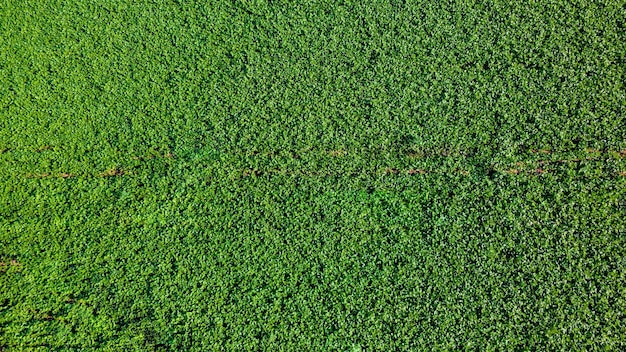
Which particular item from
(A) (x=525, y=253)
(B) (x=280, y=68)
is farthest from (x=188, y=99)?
(A) (x=525, y=253)

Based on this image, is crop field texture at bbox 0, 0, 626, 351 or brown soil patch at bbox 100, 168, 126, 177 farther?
brown soil patch at bbox 100, 168, 126, 177

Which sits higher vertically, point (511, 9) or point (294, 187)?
point (511, 9)

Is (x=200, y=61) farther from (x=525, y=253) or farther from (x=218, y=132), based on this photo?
Result: (x=525, y=253)

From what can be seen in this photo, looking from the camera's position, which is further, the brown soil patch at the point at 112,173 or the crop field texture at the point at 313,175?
the brown soil patch at the point at 112,173

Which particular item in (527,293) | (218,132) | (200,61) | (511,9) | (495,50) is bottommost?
(527,293)

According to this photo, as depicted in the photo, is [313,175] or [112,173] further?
[112,173]

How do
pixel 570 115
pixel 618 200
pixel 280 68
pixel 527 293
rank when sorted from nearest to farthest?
pixel 527 293
pixel 618 200
pixel 570 115
pixel 280 68

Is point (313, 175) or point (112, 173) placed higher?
point (313, 175)

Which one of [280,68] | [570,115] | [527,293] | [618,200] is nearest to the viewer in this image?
[527,293]
